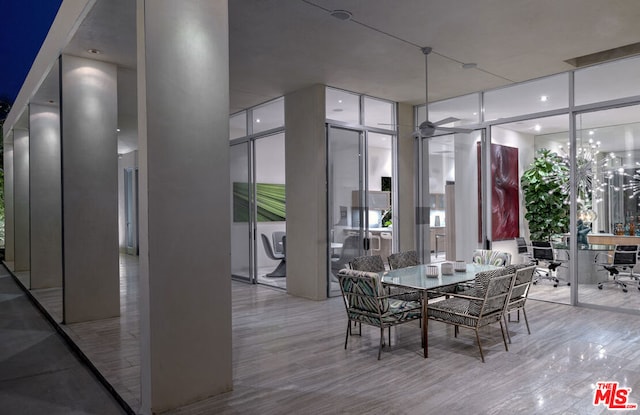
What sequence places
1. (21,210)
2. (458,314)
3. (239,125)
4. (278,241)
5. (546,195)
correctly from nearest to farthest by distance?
(458,314)
(546,195)
(239,125)
(278,241)
(21,210)

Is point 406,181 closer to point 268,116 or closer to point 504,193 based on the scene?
point 504,193

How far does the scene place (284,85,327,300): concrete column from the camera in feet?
21.4

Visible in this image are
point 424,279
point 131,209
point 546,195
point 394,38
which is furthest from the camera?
point 131,209

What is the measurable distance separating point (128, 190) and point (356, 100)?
9.87 metres

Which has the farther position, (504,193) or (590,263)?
(504,193)

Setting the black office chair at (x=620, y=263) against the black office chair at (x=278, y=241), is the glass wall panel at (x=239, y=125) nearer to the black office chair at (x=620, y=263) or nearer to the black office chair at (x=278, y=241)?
the black office chair at (x=278, y=241)

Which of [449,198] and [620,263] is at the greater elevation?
[449,198]

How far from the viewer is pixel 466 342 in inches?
173

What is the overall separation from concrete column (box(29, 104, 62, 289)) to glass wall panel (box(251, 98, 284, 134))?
3353mm

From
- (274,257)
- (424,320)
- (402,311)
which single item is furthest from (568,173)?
(274,257)

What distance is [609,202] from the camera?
5867mm

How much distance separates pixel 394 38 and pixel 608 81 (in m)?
3.07

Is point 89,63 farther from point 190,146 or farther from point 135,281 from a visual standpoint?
point 135,281

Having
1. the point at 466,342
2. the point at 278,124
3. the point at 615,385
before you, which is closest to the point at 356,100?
the point at 278,124
